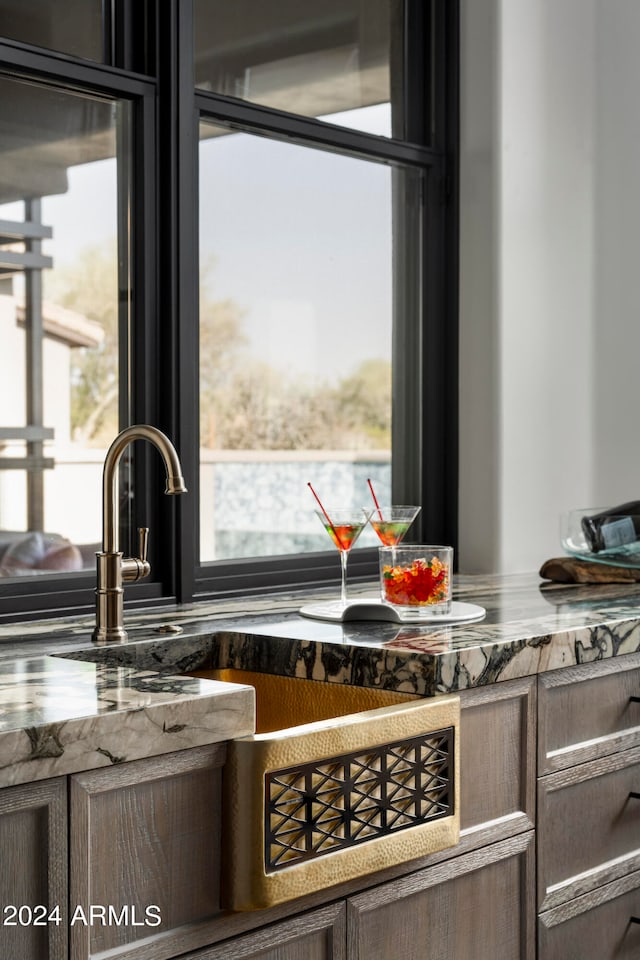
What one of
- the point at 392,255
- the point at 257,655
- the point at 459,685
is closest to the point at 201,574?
the point at 257,655

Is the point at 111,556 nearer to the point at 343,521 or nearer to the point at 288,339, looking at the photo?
the point at 343,521

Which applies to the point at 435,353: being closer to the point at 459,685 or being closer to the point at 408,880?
the point at 459,685

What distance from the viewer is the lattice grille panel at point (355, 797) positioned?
1.42 meters

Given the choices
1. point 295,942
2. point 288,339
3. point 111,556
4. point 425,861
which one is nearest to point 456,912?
point 425,861

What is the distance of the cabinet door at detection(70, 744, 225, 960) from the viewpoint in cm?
124

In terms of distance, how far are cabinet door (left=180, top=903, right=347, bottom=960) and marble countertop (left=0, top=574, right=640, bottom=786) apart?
25 cm

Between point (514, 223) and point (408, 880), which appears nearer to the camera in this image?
point (408, 880)

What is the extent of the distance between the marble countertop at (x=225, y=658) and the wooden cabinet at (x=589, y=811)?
66mm

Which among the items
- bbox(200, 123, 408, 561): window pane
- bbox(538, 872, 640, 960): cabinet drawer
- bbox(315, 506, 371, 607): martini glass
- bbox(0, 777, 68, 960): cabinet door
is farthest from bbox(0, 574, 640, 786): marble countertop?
bbox(538, 872, 640, 960): cabinet drawer

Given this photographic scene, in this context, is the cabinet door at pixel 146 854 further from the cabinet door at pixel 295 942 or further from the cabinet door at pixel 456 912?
the cabinet door at pixel 456 912

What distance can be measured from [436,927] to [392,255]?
165 cm

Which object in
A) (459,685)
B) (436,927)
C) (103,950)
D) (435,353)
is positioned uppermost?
(435,353)

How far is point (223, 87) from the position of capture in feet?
7.84

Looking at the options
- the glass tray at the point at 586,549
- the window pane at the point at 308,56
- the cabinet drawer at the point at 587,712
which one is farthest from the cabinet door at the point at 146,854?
the window pane at the point at 308,56
